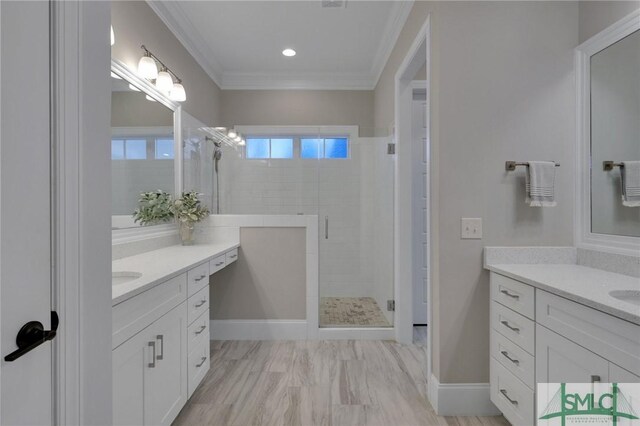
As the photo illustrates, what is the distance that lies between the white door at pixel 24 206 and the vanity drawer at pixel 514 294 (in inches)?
71.7

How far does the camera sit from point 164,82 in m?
2.55

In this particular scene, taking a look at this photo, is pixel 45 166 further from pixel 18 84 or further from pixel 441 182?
pixel 441 182

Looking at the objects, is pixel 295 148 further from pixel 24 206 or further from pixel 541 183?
pixel 24 206

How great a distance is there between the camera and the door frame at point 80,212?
76 cm

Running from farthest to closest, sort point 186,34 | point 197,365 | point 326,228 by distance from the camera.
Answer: point 326,228 → point 186,34 → point 197,365

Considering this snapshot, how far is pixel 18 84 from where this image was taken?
0.68 meters

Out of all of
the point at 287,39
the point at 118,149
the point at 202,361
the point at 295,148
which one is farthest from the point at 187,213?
the point at 287,39

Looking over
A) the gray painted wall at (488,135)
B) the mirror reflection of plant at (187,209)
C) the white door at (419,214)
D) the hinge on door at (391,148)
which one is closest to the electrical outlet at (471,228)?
the gray painted wall at (488,135)

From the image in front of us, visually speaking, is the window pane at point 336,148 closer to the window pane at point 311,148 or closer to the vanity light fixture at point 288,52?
the window pane at point 311,148

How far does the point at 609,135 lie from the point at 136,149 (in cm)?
293

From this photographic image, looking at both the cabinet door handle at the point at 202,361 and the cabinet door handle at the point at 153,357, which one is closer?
the cabinet door handle at the point at 153,357

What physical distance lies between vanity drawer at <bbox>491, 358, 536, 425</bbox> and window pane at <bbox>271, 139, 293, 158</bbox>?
2.55 m

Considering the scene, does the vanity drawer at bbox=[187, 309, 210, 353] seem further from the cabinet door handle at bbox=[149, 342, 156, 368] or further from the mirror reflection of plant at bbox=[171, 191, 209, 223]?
the mirror reflection of plant at bbox=[171, 191, 209, 223]

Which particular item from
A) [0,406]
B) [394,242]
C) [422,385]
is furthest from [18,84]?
[394,242]
